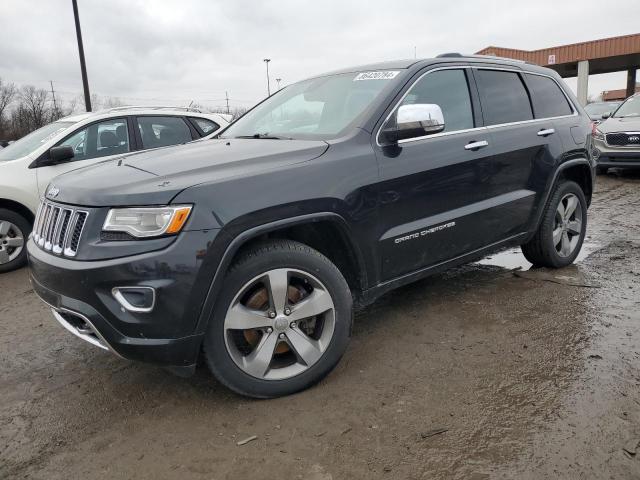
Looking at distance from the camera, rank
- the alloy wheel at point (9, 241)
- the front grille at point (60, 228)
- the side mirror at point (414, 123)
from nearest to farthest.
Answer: the front grille at point (60, 228) → the side mirror at point (414, 123) → the alloy wheel at point (9, 241)

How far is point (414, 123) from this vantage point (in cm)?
293

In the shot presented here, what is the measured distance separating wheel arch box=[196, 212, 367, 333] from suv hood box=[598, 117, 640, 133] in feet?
31.0

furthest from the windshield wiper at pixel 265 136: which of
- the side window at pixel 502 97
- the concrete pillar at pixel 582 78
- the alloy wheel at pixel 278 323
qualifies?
the concrete pillar at pixel 582 78

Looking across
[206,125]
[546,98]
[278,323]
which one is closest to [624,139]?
[546,98]

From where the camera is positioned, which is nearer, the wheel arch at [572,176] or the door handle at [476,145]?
the door handle at [476,145]

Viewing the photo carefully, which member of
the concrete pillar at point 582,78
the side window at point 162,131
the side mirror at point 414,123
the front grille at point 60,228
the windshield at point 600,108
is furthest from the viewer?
the concrete pillar at point 582,78

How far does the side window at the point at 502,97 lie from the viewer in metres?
3.79

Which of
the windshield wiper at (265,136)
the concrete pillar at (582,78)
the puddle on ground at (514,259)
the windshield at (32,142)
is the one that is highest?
the concrete pillar at (582,78)

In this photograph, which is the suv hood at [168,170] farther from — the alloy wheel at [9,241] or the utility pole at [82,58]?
the utility pole at [82,58]

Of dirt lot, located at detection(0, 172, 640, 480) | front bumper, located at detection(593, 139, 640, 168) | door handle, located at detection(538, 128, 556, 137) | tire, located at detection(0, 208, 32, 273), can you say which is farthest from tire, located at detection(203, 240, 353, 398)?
front bumper, located at detection(593, 139, 640, 168)

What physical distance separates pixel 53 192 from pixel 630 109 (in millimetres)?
11841

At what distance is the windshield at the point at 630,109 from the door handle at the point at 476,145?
911 cm

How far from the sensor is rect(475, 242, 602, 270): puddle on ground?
4.87 metres

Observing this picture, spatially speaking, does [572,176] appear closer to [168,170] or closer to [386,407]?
[386,407]
